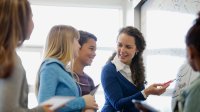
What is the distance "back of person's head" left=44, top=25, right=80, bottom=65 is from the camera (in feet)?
6.10

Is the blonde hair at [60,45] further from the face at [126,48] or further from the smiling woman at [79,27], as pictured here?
the smiling woman at [79,27]

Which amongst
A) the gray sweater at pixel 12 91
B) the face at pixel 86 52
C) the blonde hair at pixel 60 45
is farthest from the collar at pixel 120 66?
the gray sweater at pixel 12 91

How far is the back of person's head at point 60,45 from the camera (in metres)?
1.86

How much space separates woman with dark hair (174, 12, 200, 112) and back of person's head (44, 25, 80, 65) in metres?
0.79

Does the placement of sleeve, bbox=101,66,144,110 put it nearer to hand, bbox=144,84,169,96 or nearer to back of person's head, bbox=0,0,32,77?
hand, bbox=144,84,169,96

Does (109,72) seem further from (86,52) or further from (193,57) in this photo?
(193,57)

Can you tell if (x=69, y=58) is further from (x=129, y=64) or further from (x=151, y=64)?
(x=151, y=64)

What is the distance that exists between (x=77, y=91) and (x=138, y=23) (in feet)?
6.74

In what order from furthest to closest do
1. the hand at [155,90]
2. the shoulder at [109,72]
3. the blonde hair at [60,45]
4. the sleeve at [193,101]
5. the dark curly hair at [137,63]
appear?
the dark curly hair at [137,63] → the shoulder at [109,72] → the hand at [155,90] → the blonde hair at [60,45] → the sleeve at [193,101]

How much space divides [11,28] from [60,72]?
1.96ft

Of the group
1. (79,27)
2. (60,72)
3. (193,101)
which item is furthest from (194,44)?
(79,27)

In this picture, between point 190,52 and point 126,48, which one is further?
point 126,48

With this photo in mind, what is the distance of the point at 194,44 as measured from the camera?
122cm

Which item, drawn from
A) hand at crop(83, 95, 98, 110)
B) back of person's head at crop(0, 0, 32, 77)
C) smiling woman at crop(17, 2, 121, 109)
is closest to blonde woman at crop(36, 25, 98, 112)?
hand at crop(83, 95, 98, 110)
